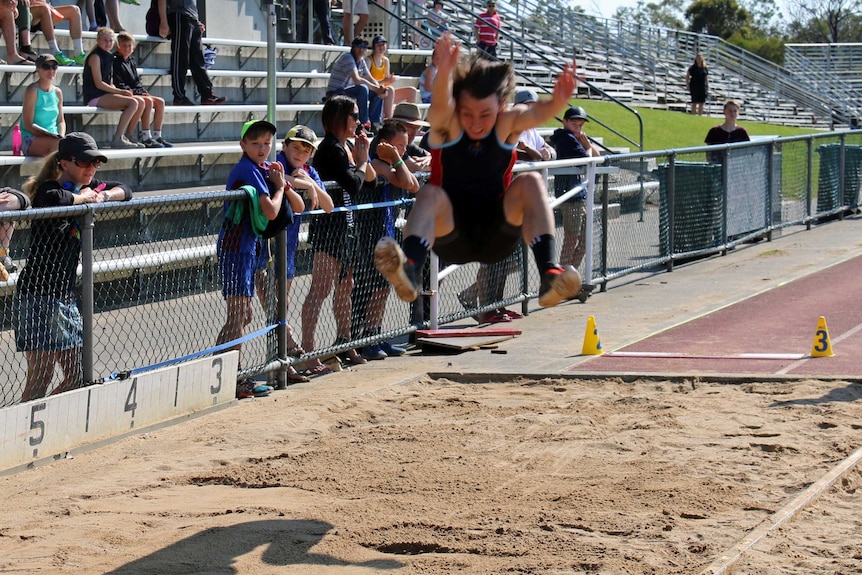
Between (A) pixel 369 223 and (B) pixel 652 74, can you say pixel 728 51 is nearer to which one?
(B) pixel 652 74

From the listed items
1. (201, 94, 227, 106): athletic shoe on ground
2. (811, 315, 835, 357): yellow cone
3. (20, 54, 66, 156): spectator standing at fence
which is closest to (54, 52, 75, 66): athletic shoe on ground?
(201, 94, 227, 106): athletic shoe on ground

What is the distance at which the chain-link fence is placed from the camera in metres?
8.68

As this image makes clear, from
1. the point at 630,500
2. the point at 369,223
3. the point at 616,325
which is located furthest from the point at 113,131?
the point at 630,500

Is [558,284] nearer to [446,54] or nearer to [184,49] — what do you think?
[446,54]

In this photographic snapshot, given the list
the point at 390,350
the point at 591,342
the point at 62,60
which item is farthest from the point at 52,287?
the point at 62,60

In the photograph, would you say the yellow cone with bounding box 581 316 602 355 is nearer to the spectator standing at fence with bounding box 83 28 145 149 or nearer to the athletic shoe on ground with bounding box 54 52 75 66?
the spectator standing at fence with bounding box 83 28 145 149

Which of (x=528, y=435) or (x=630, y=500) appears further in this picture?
(x=528, y=435)

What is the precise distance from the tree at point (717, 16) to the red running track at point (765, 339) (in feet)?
194

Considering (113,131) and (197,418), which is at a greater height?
(113,131)

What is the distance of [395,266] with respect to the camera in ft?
23.1

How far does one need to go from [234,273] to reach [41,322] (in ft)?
5.89

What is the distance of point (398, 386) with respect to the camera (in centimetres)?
1005

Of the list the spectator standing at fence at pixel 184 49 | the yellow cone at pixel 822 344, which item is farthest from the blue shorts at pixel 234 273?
the spectator standing at fence at pixel 184 49

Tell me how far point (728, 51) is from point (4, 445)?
3802 cm
